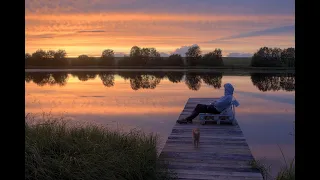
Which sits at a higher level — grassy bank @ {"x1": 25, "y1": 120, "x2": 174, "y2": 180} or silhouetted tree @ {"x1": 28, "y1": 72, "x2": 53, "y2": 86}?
silhouetted tree @ {"x1": 28, "y1": 72, "x2": 53, "y2": 86}

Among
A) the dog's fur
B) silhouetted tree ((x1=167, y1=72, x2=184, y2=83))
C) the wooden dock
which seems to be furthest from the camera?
silhouetted tree ((x1=167, y1=72, x2=184, y2=83))

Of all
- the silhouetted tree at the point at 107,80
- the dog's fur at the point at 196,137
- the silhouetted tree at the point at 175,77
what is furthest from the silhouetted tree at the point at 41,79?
the dog's fur at the point at 196,137

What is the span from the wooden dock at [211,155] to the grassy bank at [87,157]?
1.50 ft

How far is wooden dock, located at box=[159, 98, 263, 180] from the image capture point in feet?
16.8

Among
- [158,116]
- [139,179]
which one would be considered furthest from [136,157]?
[158,116]

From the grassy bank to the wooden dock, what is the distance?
46 centimetres

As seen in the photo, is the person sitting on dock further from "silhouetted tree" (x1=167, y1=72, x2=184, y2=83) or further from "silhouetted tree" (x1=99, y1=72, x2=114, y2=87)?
"silhouetted tree" (x1=167, y1=72, x2=184, y2=83)

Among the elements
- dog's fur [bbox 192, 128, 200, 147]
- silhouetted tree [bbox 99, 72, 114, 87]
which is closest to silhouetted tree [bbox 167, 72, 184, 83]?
silhouetted tree [bbox 99, 72, 114, 87]

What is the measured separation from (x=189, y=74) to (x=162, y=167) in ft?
127

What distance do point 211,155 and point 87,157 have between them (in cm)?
246

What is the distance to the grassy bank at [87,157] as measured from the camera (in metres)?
4.11

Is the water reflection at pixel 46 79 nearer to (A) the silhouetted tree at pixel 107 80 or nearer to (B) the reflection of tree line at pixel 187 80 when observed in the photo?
(B) the reflection of tree line at pixel 187 80

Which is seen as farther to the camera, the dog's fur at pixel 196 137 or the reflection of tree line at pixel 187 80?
the reflection of tree line at pixel 187 80
